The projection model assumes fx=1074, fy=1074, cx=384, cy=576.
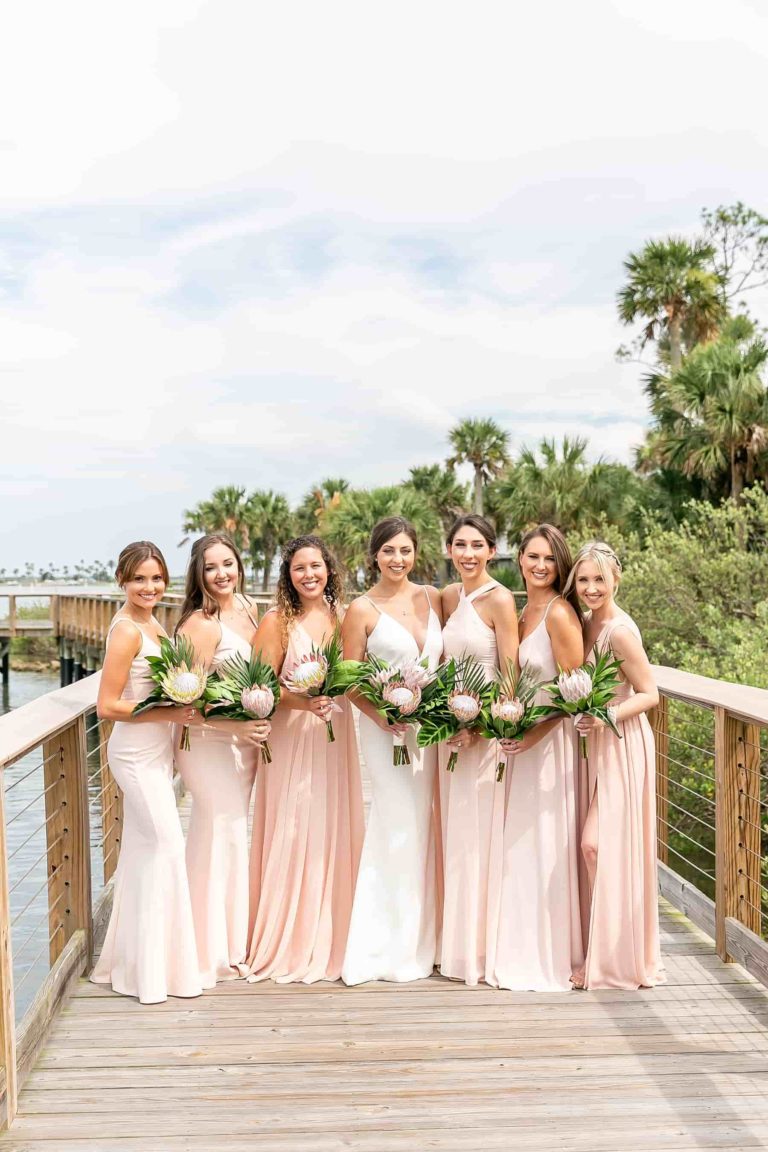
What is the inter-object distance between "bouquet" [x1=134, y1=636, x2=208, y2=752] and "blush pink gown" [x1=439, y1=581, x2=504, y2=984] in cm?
114

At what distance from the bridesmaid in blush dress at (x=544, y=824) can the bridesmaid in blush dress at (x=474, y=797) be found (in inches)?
2.6

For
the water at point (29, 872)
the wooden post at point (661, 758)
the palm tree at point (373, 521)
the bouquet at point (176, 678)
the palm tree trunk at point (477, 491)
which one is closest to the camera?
the bouquet at point (176, 678)

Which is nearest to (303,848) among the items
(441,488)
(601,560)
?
(601,560)

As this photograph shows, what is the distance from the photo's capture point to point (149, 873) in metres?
4.34

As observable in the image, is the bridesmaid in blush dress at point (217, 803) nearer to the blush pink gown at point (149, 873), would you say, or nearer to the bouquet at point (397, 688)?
the blush pink gown at point (149, 873)

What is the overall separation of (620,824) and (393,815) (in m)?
0.96

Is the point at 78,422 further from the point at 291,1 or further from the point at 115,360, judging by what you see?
the point at 291,1

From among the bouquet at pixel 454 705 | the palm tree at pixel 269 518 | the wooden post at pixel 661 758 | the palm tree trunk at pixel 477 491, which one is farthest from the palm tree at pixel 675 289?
the bouquet at pixel 454 705

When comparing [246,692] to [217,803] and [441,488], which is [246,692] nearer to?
[217,803]

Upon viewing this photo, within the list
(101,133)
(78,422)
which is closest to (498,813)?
(101,133)

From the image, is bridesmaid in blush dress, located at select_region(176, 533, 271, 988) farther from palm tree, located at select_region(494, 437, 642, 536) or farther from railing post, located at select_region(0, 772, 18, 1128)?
palm tree, located at select_region(494, 437, 642, 536)

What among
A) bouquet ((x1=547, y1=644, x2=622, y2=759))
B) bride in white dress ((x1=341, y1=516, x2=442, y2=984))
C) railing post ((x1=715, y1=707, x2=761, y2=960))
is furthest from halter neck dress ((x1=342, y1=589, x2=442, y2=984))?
railing post ((x1=715, y1=707, x2=761, y2=960))

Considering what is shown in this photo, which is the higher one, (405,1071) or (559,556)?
(559,556)

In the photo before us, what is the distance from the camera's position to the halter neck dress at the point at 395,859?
15.1ft
